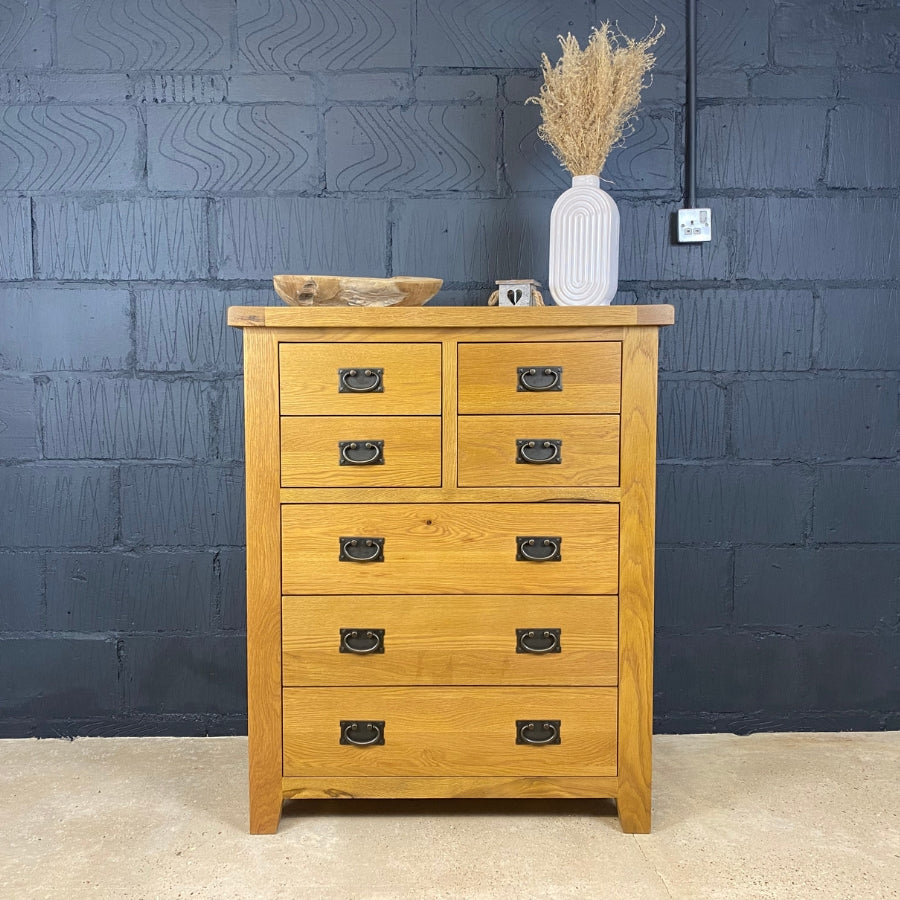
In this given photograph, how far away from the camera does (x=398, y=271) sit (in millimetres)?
2369

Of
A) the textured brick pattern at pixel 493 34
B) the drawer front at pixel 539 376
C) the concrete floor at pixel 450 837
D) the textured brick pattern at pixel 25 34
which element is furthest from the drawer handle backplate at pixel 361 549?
the textured brick pattern at pixel 25 34

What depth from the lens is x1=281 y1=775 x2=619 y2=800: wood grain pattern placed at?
1886 millimetres

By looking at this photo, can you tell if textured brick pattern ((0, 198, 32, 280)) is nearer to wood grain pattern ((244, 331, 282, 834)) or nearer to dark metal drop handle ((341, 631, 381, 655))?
wood grain pattern ((244, 331, 282, 834))

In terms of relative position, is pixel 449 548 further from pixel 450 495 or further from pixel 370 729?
pixel 370 729

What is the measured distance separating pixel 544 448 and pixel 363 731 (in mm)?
731

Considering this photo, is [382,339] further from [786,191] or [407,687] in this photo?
[786,191]

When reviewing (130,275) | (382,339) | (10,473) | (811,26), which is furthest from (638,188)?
(10,473)

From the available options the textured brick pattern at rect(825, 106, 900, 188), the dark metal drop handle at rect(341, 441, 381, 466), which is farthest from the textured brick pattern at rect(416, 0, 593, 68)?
the dark metal drop handle at rect(341, 441, 381, 466)

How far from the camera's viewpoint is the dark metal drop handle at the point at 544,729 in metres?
1.88

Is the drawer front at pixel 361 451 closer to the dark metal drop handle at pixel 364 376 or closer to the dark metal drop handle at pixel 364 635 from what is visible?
the dark metal drop handle at pixel 364 376

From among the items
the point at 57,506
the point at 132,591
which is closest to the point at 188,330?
the point at 57,506

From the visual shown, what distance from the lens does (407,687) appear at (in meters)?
1.88

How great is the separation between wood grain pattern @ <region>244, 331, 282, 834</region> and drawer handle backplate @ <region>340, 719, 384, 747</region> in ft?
0.47

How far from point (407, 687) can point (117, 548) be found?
1008 mm
